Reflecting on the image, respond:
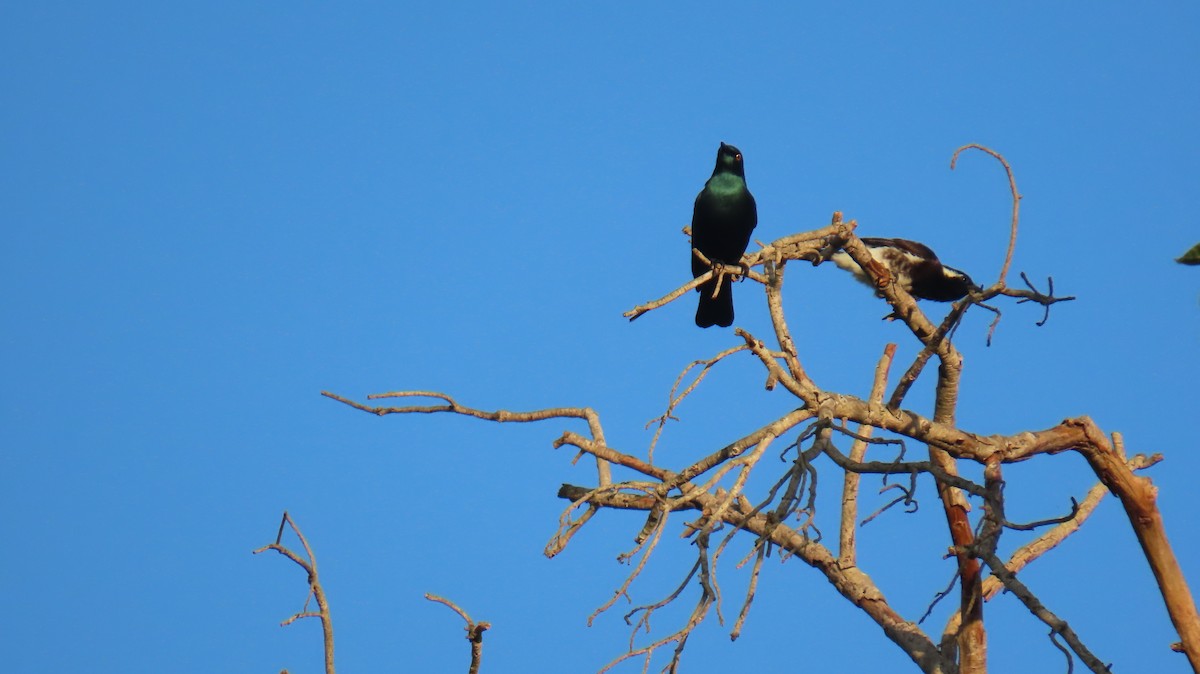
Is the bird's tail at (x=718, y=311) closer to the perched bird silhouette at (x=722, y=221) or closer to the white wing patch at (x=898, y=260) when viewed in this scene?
the perched bird silhouette at (x=722, y=221)

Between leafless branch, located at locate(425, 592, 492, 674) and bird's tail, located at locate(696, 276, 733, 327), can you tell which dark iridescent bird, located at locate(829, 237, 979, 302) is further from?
leafless branch, located at locate(425, 592, 492, 674)

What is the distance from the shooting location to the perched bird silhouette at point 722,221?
7.02m

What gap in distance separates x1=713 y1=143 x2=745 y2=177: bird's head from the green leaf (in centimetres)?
507

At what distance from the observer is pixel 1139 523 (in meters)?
3.59

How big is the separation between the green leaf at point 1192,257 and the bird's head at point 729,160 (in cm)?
507

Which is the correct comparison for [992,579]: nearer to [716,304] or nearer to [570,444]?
[570,444]

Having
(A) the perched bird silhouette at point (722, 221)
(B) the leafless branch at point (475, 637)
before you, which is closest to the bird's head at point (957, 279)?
(A) the perched bird silhouette at point (722, 221)

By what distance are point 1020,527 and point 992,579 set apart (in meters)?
1.41

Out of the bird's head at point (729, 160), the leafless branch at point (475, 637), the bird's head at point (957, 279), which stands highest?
the bird's head at point (729, 160)

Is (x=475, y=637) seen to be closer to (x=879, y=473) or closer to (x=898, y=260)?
(x=879, y=473)

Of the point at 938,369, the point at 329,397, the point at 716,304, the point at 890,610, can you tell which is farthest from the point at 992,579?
the point at 716,304

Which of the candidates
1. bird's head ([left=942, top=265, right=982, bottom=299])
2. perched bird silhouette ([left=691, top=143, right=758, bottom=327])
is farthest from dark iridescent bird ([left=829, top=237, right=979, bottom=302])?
perched bird silhouette ([left=691, top=143, right=758, bottom=327])

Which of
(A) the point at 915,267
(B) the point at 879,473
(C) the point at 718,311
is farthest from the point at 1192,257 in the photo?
(C) the point at 718,311

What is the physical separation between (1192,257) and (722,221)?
495cm
